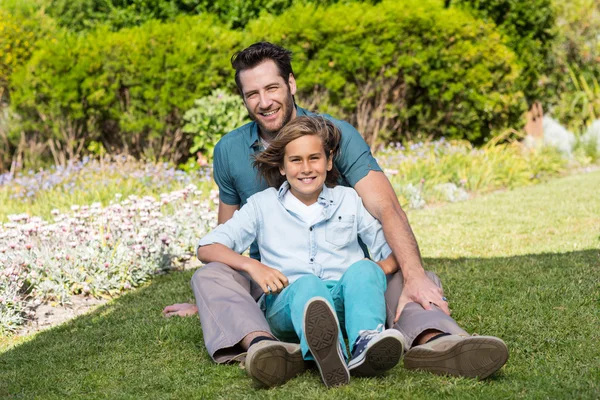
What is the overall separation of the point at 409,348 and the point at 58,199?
514 cm

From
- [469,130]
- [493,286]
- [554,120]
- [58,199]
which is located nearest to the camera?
[493,286]

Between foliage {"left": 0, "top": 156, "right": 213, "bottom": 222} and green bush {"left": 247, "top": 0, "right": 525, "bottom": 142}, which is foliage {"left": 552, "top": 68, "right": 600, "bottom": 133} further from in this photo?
foliage {"left": 0, "top": 156, "right": 213, "bottom": 222}

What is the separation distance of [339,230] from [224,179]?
75 cm

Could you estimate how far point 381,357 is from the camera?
110 inches

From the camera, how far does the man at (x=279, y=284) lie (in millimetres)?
2865

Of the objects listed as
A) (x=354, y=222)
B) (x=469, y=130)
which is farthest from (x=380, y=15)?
(x=354, y=222)

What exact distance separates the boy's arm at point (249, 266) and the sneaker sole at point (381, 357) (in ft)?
1.62

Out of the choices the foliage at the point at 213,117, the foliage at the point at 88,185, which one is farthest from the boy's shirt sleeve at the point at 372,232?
the foliage at the point at 213,117

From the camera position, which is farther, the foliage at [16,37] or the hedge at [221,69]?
the foliage at [16,37]

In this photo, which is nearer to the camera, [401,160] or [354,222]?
[354,222]

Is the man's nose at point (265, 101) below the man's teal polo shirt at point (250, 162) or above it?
above

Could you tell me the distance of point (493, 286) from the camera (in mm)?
4395

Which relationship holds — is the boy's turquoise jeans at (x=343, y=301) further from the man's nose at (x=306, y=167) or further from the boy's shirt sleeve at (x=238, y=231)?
the man's nose at (x=306, y=167)

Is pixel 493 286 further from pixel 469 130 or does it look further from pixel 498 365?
pixel 469 130
